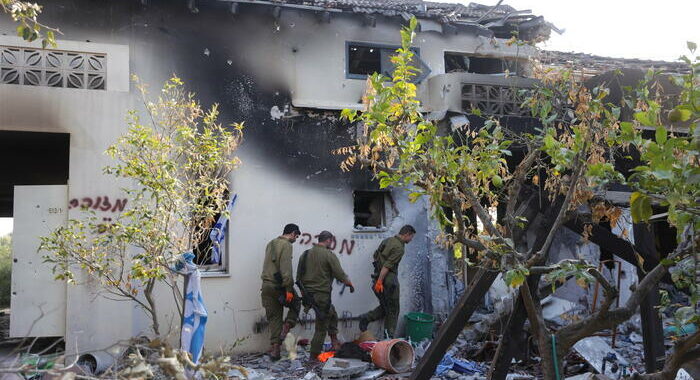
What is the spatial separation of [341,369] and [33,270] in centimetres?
458

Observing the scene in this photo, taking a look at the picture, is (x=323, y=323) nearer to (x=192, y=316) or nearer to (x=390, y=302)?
(x=390, y=302)

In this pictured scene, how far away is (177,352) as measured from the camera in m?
3.17

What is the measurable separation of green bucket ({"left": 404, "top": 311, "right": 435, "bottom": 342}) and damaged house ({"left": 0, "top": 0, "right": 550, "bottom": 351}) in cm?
48

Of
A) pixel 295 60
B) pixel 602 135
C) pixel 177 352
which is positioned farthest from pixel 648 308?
pixel 295 60

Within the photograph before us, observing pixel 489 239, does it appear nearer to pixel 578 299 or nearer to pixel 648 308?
pixel 648 308

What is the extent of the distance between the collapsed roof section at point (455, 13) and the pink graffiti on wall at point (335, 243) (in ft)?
12.1

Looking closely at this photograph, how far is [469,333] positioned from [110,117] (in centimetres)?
639

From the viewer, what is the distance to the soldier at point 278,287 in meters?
8.70

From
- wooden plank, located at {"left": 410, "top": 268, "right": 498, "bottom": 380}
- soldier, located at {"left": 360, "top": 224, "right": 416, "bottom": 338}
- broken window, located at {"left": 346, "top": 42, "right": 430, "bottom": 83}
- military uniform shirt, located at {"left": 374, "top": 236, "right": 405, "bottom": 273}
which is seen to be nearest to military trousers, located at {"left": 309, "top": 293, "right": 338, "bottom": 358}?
soldier, located at {"left": 360, "top": 224, "right": 416, "bottom": 338}

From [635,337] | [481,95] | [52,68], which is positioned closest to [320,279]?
[481,95]

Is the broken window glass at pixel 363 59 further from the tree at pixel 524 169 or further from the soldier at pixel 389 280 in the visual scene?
the tree at pixel 524 169

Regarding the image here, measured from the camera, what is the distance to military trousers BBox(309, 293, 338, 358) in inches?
336

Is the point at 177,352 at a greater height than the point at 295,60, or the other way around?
the point at 295,60

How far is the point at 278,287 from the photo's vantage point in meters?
8.75
